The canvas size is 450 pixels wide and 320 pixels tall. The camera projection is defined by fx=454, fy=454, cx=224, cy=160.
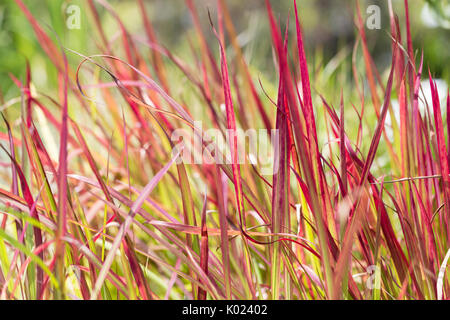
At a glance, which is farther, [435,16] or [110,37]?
[110,37]

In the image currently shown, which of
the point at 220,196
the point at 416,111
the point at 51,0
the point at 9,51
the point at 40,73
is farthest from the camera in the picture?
the point at 40,73

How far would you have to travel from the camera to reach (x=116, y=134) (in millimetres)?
778

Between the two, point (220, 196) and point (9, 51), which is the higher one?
point (9, 51)

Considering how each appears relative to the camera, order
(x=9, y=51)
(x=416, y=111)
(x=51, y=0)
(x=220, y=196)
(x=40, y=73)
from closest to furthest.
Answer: (x=220, y=196), (x=416, y=111), (x=51, y=0), (x=9, y=51), (x=40, y=73)

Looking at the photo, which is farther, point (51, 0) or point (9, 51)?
point (9, 51)

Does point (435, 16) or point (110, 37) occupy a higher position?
point (110, 37)

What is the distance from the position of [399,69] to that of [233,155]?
0.21 metres

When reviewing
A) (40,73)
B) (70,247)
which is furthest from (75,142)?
(40,73)

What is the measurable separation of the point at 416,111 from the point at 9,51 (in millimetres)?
1866

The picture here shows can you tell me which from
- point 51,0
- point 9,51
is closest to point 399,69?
point 51,0
